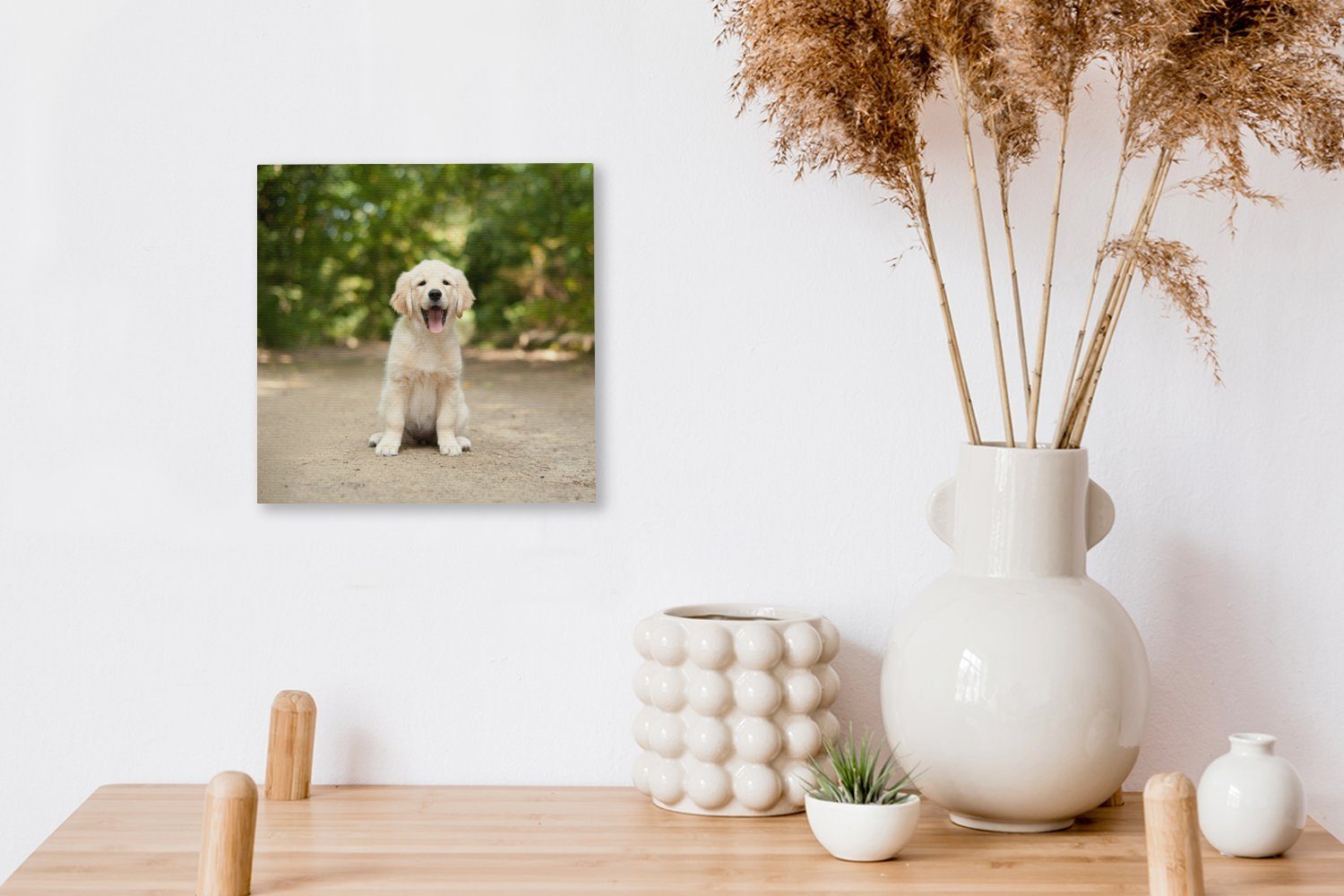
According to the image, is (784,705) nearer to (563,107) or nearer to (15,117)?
(563,107)

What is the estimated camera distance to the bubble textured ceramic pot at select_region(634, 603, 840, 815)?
1229 millimetres

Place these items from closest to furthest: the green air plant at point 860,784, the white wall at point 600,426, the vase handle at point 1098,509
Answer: the green air plant at point 860,784 < the vase handle at point 1098,509 < the white wall at point 600,426

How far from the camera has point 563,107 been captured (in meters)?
1.37

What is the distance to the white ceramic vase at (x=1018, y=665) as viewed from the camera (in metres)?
1.13

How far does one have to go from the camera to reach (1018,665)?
1.13 metres

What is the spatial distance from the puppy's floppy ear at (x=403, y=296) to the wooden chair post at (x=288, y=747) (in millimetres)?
410

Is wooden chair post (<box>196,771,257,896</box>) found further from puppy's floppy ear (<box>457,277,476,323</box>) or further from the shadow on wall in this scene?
the shadow on wall

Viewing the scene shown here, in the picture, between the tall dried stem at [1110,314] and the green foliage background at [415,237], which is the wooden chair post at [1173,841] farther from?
the green foliage background at [415,237]

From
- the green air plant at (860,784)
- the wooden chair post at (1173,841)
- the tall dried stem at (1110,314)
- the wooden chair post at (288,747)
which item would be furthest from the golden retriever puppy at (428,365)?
the wooden chair post at (1173,841)

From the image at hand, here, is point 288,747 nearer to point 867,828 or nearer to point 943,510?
point 867,828

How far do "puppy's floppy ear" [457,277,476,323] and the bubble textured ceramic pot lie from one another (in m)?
0.39

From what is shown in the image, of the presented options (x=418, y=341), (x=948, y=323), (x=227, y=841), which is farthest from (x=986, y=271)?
(x=227, y=841)

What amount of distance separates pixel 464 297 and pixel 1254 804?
2.91 feet

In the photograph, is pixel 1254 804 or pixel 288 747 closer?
pixel 1254 804
